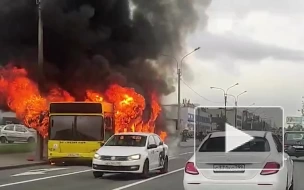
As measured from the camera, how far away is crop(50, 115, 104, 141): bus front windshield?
21.2m

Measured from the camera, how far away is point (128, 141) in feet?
57.7

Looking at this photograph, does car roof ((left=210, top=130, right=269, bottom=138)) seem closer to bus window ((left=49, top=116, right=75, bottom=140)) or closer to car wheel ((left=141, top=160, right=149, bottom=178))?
car wheel ((left=141, top=160, right=149, bottom=178))

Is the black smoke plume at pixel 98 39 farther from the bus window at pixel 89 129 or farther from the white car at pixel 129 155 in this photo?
the white car at pixel 129 155

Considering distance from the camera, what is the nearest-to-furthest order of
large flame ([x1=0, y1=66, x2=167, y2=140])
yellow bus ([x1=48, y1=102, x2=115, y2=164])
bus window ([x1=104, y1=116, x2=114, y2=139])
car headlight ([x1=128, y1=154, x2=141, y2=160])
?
car headlight ([x1=128, y1=154, x2=141, y2=160]) → yellow bus ([x1=48, y1=102, x2=115, y2=164]) → bus window ([x1=104, y1=116, x2=114, y2=139]) → large flame ([x1=0, y1=66, x2=167, y2=140])

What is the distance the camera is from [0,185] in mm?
14672

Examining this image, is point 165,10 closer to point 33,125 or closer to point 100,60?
point 100,60

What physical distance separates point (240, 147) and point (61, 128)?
Result: 41.7 ft

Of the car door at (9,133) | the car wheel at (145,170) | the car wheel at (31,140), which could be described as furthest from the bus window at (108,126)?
the car door at (9,133)

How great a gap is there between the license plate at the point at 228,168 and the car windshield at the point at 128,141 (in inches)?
306

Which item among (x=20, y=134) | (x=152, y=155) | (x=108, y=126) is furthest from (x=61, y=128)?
(x=20, y=134)

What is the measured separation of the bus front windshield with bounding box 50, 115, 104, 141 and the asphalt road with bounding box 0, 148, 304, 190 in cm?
184

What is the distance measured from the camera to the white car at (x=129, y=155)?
16078 millimetres

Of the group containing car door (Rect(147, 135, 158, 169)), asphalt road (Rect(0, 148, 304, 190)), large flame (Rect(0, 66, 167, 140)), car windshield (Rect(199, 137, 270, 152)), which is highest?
large flame (Rect(0, 66, 167, 140))

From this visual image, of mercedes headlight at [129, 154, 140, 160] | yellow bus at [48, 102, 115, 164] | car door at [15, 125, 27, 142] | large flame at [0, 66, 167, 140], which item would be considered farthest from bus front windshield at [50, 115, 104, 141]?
car door at [15, 125, 27, 142]
